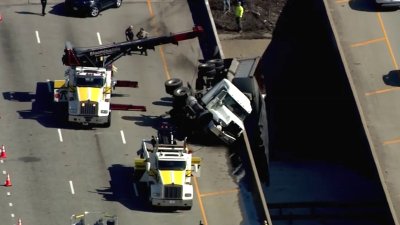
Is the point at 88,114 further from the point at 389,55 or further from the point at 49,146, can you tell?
the point at 389,55

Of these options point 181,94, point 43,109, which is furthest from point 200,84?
point 43,109

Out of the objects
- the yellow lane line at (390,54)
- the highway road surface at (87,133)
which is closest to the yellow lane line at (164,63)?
the highway road surface at (87,133)

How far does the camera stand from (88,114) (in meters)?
94.1

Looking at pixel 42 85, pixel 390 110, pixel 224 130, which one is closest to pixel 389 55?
pixel 390 110

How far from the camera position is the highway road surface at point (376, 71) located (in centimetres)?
9850

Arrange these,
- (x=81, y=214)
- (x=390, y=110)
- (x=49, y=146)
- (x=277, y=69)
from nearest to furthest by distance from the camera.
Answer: (x=81, y=214) < (x=49, y=146) < (x=390, y=110) < (x=277, y=69)

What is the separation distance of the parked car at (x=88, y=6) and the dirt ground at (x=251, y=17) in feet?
36.3

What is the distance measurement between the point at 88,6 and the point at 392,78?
734 inches

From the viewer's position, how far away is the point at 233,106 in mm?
95938

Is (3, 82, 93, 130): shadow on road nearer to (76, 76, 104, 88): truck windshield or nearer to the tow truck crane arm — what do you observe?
(76, 76, 104, 88): truck windshield

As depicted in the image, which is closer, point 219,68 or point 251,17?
point 219,68

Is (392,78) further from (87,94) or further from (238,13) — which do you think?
(87,94)

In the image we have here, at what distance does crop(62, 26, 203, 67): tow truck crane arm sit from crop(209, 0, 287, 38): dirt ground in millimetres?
14187

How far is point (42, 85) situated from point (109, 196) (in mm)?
11670
